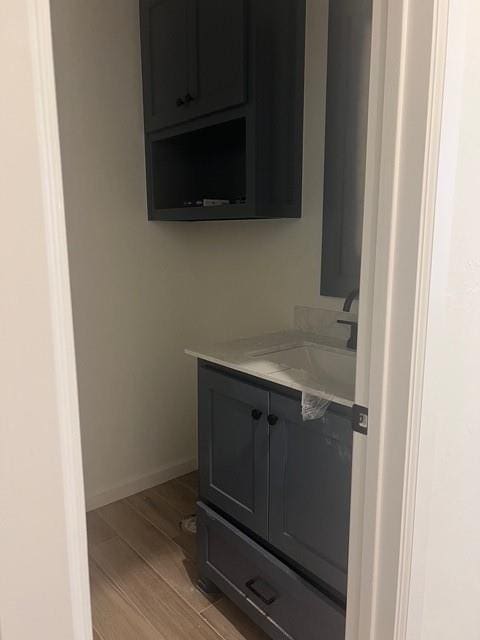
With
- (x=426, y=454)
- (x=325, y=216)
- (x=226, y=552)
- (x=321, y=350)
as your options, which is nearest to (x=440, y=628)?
(x=426, y=454)

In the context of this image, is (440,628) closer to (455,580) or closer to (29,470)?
(455,580)

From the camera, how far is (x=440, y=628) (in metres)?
1.23

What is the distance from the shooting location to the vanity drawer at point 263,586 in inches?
55.7

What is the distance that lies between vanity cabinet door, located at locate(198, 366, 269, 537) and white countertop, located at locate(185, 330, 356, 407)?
6cm

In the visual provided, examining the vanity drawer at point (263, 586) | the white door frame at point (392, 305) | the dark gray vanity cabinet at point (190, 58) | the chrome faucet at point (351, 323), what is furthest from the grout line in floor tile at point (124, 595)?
the dark gray vanity cabinet at point (190, 58)

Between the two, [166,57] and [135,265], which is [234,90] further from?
[135,265]

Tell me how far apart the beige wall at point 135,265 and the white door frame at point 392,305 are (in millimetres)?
966

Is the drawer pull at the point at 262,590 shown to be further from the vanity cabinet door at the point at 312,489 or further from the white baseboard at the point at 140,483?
the white baseboard at the point at 140,483

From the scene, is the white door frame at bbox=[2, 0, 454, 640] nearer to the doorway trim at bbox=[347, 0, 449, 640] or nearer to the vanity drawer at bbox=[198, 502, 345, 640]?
the doorway trim at bbox=[347, 0, 449, 640]

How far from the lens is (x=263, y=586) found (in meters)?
1.61

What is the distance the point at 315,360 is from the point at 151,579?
1.09 meters

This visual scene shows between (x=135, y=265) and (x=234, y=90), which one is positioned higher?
(x=234, y=90)

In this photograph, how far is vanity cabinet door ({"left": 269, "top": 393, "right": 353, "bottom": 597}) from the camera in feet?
4.35

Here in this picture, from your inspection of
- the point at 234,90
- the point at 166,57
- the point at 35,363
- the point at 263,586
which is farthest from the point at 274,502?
the point at 166,57
